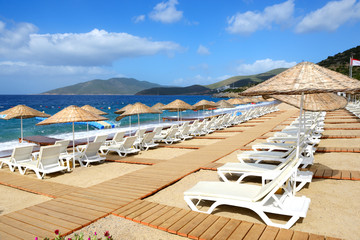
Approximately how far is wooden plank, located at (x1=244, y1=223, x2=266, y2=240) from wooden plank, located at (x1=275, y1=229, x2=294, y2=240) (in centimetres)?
20

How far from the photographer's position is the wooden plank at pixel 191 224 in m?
3.21

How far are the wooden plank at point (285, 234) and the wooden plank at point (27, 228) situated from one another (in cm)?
277

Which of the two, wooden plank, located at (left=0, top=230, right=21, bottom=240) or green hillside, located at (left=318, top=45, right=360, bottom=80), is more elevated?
green hillside, located at (left=318, top=45, right=360, bottom=80)

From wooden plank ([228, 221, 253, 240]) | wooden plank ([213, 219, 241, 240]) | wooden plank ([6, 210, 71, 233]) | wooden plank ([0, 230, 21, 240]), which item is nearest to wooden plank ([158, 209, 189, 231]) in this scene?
wooden plank ([213, 219, 241, 240])

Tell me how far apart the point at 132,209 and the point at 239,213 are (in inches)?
62.5

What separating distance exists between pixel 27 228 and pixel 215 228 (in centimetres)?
246

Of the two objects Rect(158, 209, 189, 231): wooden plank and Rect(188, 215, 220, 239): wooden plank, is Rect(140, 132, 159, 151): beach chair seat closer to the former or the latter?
Rect(158, 209, 189, 231): wooden plank

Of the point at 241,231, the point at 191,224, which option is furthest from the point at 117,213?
the point at 241,231

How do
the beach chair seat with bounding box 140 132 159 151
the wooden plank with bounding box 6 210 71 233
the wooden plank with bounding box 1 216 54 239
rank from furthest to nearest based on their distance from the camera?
the beach chair seat with bounding box 140 132 159 151 < the wooden plank with bounding box 6 210 71 233 < the wooden plank with bounding box 1 216 54 239

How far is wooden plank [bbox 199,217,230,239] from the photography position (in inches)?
122

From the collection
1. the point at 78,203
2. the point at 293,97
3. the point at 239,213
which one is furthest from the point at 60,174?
the point at 293,97

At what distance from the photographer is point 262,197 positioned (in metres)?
3.54

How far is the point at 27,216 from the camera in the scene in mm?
3881

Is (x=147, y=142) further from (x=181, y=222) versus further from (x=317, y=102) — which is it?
(x=181, y=222)
